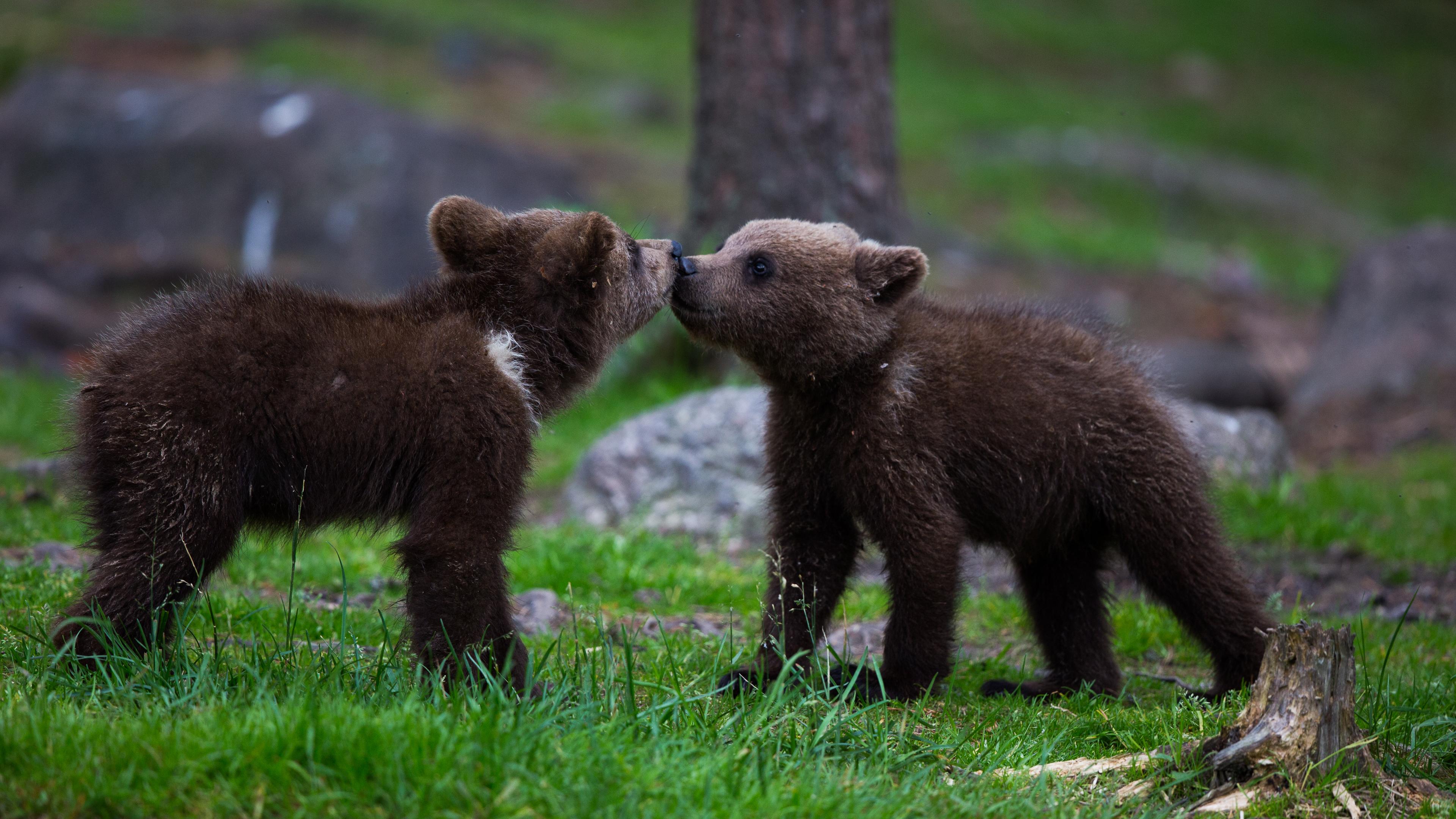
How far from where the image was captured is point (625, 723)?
13.0 feet

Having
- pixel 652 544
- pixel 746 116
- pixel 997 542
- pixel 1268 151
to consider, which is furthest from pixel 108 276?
pixel 1268 151

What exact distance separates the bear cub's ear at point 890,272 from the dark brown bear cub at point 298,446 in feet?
5.38

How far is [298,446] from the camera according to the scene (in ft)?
15.0

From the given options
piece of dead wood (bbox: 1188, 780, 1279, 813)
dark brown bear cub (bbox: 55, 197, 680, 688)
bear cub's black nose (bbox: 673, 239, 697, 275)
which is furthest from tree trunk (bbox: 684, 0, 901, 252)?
piece of dead wood (bbox: 1188, 780, 1279, 813)

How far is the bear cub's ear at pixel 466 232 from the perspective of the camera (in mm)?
5262

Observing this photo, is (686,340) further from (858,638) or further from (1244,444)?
(858,638)

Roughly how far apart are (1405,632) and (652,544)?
415 centimetres

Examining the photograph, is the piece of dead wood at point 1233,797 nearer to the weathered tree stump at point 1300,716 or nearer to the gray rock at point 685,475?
the weathered tree stump at point 1300,716

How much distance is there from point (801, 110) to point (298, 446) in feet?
20.8

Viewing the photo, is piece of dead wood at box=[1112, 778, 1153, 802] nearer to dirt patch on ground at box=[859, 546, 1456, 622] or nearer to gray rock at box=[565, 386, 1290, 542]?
dirt patch on ground at box=[859, 546, 1456, 622]

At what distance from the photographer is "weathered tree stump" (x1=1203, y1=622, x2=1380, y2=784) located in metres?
4.12

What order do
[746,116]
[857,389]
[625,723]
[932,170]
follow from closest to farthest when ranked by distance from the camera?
1. [625,723]
2. [857,389]
3. [746,116]
4. [932,170]

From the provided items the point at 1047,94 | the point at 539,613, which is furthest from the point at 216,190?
the point at 1047,94

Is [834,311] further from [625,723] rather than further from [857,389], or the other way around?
[625,723]
